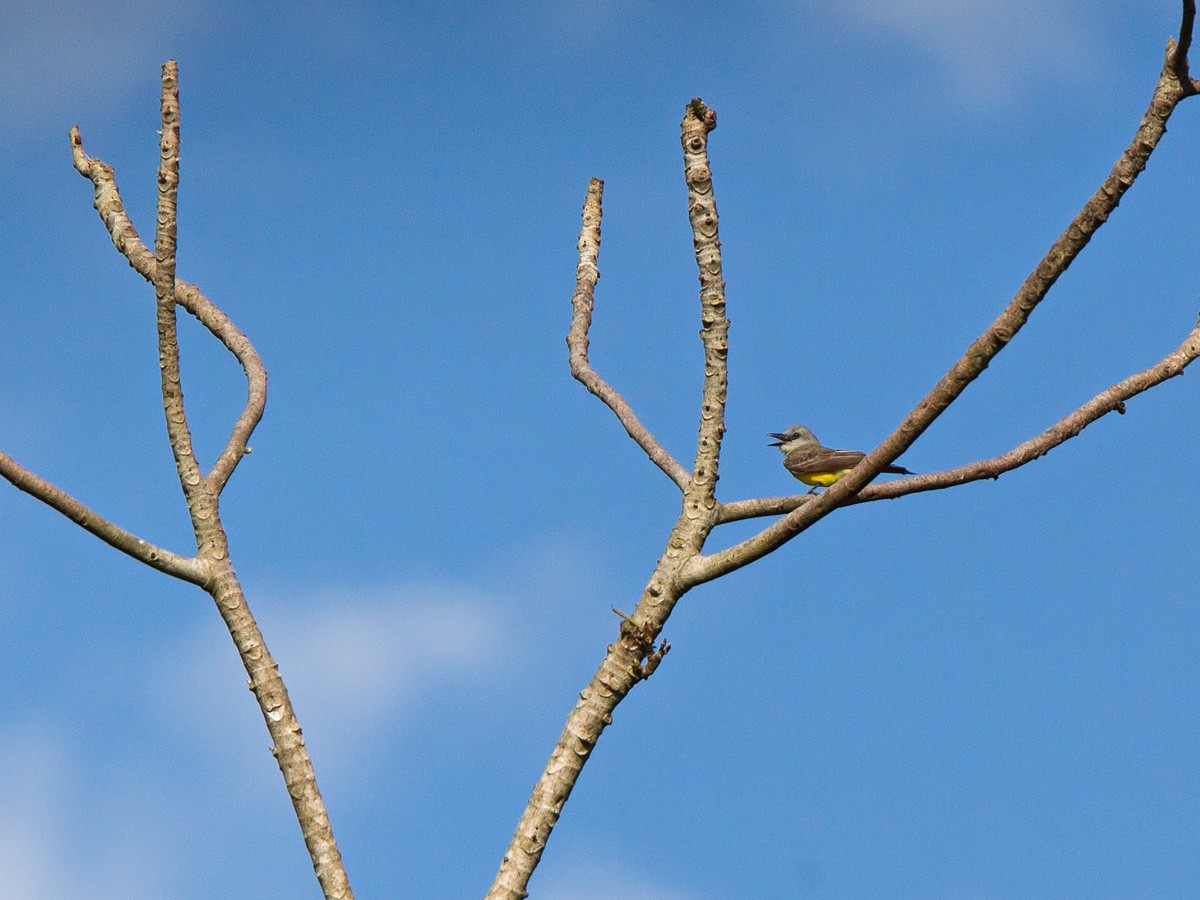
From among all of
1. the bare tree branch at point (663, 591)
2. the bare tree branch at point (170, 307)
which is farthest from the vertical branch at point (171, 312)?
the bare tree branch at point (663, 591)

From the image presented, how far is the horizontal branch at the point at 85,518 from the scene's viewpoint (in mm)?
6000

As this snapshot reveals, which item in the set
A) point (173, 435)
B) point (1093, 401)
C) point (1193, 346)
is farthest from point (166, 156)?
point (1193, 346)

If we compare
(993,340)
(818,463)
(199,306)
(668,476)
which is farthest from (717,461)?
(818,463)

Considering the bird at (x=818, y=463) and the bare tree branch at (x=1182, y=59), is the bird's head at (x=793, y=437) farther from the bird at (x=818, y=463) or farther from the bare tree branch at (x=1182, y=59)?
the bare tree branch at (x=1182, y=59)

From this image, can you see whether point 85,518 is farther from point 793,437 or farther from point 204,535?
point 793,437

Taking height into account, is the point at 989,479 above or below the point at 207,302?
below

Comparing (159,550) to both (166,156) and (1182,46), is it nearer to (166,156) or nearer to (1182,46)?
(166,156)

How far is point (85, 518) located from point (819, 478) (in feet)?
29.9

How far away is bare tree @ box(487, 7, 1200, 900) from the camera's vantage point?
5.11 meters

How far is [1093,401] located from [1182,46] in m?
2.34

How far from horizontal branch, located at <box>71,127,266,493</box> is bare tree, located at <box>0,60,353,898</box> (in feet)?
0.05

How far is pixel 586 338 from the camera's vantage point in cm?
833

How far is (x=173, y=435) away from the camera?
22.0 feet

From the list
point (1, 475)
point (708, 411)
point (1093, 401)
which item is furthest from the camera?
point (1093, 401)
